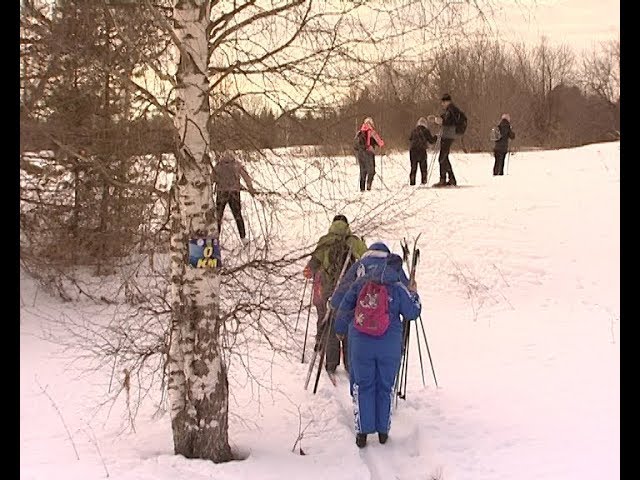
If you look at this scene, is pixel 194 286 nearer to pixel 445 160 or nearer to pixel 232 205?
pixel 232 205

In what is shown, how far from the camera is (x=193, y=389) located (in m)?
5.84

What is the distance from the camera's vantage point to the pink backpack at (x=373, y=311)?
6297mm

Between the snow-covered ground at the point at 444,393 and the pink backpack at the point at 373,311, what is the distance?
2.82 ft

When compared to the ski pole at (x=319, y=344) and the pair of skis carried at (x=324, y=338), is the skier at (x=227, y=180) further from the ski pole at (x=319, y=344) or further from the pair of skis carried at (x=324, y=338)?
the ski pole at (x=319, y=344)

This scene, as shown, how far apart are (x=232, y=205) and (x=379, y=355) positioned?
6.24ft

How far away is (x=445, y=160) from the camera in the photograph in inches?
662

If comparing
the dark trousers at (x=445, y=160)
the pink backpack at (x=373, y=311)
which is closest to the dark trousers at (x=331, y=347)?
the pink backpack at (x=373, y=311)

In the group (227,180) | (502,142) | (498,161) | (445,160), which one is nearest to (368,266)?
(227,180)

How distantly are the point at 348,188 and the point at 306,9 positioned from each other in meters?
1.70

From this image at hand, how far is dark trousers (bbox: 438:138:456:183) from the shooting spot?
16.0 metres
